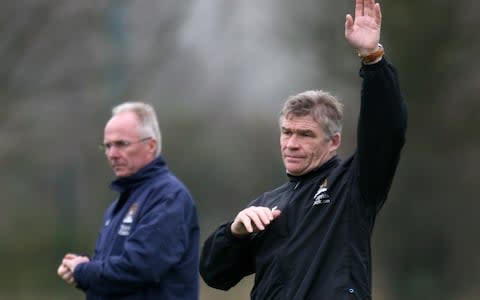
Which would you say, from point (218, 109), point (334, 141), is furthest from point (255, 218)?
point (218, 109)

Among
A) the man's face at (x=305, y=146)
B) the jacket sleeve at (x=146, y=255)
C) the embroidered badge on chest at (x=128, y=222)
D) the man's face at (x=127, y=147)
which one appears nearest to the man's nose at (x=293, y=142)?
the man's face at (x=305, y=146)

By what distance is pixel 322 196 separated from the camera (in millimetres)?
3807

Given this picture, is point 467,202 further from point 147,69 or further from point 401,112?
point 401,112

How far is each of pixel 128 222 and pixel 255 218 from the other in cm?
166

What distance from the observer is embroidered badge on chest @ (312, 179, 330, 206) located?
379 cm

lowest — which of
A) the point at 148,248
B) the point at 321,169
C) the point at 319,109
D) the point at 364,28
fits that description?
the point at 148,248

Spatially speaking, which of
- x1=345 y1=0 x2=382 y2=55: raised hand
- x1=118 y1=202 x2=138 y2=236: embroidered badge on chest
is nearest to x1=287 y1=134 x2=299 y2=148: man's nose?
x1=345 y1=0 x2=382 y2=55: raised hand

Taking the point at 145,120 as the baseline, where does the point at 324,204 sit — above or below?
below

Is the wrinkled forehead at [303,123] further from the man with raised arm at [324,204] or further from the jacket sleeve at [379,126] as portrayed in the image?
the jacket sleeve at [379,126]

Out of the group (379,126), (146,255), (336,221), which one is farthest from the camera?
(146,255)

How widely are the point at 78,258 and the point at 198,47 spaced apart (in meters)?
5.42

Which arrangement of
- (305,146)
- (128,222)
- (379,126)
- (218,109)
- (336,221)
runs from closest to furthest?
1. (379,126)
2. (336,221)
3. (305,146)
4. (128,222)
5. (218,109)

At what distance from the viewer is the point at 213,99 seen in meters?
10.5

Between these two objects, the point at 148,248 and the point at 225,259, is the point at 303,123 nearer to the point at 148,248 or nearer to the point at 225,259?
the point at 225,259
